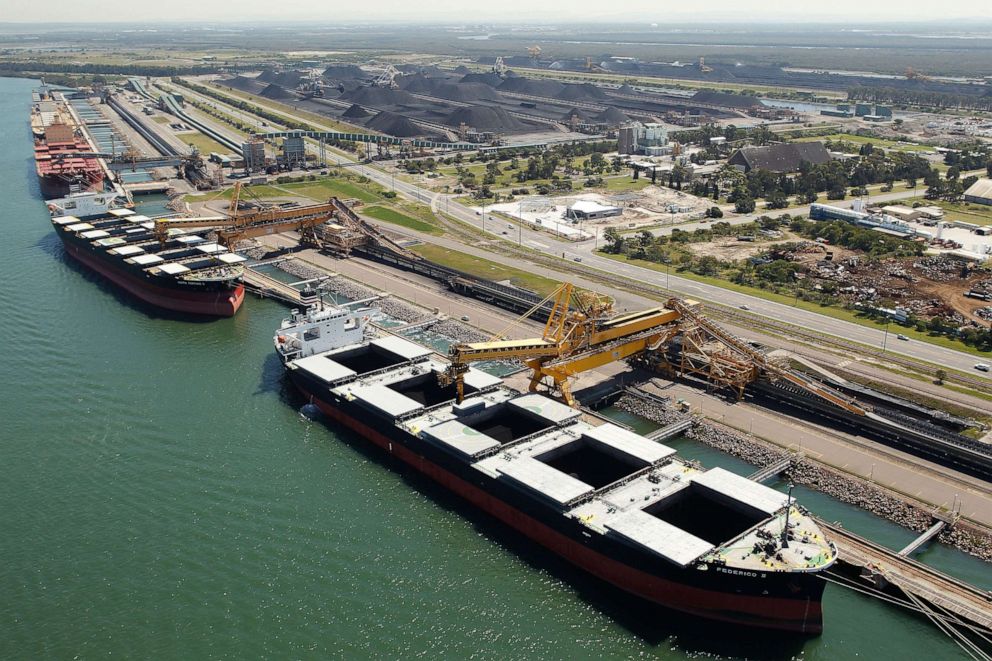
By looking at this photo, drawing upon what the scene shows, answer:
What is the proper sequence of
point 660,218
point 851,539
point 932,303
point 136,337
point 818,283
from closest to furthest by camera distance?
point 851,539 → point 136,337 → point 932,303 → point 818,283 → point 660,218

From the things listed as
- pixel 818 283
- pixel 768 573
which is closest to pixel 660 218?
pixel 818 283

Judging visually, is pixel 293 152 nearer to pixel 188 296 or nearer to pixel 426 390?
pixel 188 296

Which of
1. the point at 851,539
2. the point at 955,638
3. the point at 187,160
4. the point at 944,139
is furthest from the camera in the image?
the point at 944,139

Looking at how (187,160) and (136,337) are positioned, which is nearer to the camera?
(136,337)

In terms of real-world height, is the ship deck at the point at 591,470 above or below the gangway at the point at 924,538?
above

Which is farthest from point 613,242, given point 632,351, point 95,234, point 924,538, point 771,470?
point 924,538

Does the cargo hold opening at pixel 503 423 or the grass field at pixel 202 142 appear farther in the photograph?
the grass field at pixel 202 142

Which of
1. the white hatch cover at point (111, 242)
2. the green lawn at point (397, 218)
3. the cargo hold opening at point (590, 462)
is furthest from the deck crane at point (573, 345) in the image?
the white hatch cover at point (111, 242)

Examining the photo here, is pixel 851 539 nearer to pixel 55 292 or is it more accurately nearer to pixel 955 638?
pixel 955 638

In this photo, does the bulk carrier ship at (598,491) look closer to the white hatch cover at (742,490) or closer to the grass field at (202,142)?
the white hatch cover at (742,490)
